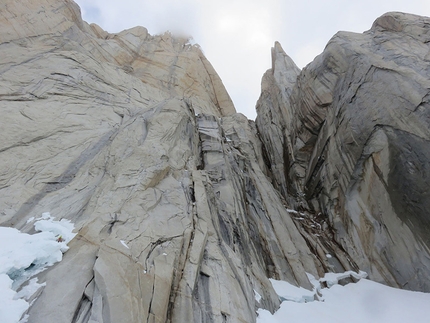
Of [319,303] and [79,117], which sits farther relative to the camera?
[79,117]

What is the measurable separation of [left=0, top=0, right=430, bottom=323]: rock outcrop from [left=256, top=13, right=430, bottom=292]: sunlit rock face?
0.09m

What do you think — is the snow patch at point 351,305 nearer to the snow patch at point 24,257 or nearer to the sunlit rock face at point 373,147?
the sunlit rock face at point 373,147

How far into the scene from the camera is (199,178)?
1416 centimetres

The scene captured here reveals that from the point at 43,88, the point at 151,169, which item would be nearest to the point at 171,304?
the point at 151,169

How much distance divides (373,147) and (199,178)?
1122 cm

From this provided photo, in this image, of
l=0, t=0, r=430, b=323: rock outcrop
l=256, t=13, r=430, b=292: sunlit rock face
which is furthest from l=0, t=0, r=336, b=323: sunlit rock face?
l=256, t=13, r=430, b=292: sunlit rock face

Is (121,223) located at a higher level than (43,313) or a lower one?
higher

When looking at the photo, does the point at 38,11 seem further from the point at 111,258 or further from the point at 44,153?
the point at 111,258

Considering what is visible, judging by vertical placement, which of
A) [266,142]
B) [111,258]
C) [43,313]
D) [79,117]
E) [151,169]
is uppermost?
[266,142]

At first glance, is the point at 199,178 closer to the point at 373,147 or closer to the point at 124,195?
the point at 124,195

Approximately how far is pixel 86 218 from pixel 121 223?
1.14m

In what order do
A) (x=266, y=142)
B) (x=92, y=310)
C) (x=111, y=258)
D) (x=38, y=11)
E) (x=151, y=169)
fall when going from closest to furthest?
(x=92, y=310) → (x=111, y=258) → (x=151, y=169) → (x=38, y=11) → (x=266, y=142)

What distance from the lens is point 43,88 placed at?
1688cm

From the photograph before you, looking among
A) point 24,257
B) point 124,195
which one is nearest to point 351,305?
point 124,195
